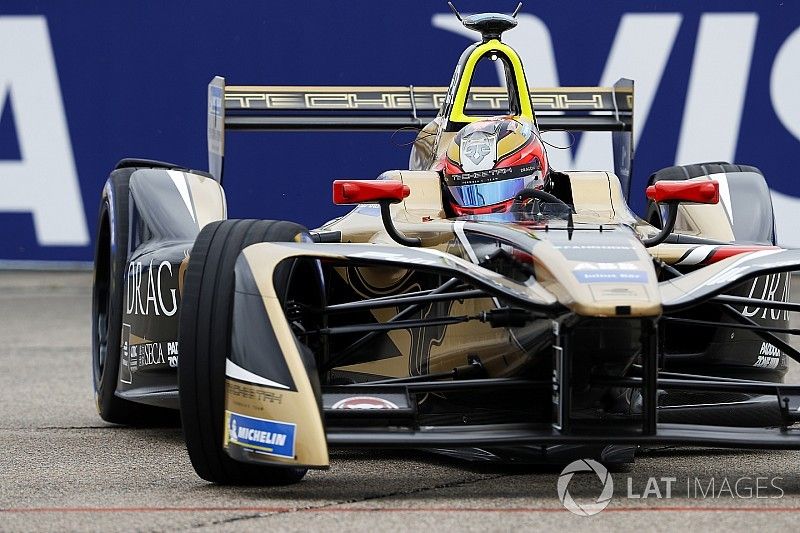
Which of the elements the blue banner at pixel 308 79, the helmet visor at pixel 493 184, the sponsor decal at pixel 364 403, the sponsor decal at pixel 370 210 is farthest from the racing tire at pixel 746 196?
the blue banner at pixel 308 79

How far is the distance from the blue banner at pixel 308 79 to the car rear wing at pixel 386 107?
531 cm

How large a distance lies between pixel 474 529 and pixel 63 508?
1355 mm

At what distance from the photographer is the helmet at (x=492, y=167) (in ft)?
20.3

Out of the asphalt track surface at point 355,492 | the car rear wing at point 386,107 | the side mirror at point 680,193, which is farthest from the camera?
the car rear wing at point 386,107

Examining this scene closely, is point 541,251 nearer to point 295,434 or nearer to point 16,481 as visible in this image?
point 295,434

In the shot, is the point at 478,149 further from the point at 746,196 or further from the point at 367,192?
the point at 746,196

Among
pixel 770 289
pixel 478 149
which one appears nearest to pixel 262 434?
pixel 478 149

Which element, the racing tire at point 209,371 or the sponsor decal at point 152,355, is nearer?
the racing tire at point 209,371

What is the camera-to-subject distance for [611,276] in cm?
450

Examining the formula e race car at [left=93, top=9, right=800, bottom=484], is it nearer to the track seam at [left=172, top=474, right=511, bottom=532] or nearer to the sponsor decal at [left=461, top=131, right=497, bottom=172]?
the sponsor decal at [left=461, top=131, right=497, bottom=172]

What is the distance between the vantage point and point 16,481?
17.0 ft

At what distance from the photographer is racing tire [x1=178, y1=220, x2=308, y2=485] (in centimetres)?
479

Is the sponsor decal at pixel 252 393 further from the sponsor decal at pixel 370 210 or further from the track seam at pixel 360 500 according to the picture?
the sponsor decal at pixel 370 210

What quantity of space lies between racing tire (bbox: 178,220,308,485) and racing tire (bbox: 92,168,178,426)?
1.76 meters
